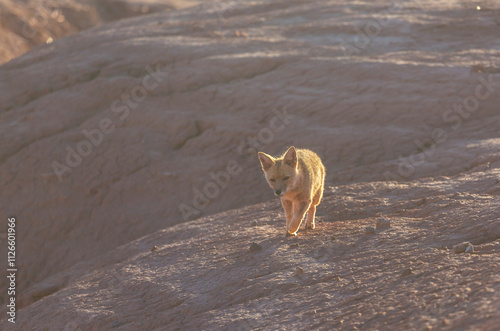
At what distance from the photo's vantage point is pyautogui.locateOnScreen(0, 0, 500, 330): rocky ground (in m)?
5.29

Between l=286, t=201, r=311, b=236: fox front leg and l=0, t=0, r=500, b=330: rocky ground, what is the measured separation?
142mm

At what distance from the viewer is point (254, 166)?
34.9 feet

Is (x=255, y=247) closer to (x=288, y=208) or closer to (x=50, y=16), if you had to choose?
(x=288, y=208)

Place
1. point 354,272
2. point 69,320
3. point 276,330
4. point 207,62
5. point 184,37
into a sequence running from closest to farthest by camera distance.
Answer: point 276,330, point 354,272, point 69,320, point 207,62, point 184,37

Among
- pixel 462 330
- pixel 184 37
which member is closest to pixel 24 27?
pixel 184 37

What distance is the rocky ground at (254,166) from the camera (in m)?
5.29

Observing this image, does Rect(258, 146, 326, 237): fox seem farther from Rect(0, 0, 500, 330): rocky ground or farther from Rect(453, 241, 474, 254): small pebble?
Rect(453, 241, 474, 254): small pebble

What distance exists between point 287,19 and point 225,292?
1031cm

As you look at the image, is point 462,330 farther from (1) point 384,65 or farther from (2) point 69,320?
(1) point 384,65

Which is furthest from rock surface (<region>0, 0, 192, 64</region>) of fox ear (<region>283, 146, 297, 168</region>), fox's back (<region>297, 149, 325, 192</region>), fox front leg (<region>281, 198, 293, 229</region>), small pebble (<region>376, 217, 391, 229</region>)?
small pebble (<region>376, 217, 391, 229</region>)

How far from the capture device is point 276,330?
4.71m

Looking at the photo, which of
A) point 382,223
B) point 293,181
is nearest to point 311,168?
point 293,181

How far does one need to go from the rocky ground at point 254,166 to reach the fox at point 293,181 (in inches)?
10.3

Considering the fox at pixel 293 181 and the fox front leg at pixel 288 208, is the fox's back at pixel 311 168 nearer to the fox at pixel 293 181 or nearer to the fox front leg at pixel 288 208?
the fox at pixel 293 181
